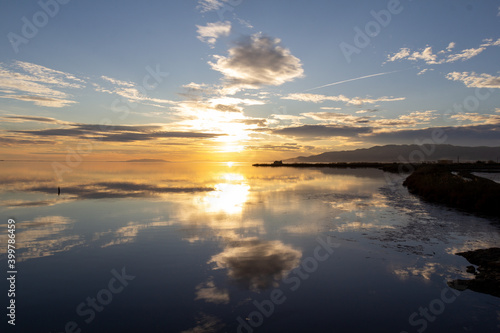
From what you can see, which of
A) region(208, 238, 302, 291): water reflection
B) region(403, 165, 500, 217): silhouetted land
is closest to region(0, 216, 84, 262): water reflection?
region(208, 238, 302, 291): water reflection

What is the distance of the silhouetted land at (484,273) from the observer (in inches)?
433

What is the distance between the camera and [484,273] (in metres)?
12.2

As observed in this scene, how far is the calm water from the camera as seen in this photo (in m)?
9.21

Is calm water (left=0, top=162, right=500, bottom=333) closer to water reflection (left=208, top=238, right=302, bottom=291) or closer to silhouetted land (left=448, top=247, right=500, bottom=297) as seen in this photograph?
water reflection (left=208, top=238, right=302, bottom=291)

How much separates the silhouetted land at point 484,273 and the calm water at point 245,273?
1.45ft

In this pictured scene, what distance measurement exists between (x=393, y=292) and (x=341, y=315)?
287 cm

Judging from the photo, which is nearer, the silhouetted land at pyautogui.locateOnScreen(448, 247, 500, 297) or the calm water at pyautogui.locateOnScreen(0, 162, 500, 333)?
the calm water at pyautogui.locateOnScreen(0, 162, 500, 333)

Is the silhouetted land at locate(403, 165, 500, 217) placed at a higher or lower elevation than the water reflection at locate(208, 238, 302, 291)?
higher

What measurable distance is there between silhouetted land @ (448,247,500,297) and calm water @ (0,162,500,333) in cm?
44

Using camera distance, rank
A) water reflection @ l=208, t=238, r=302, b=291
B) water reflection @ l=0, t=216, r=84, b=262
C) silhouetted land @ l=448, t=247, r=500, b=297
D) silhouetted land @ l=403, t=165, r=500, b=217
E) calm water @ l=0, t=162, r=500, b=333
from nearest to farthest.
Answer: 1. calm water @ l=0, t=162, r=500, b=333
2. silhouetted land @ l=448, t=247, r=500, b=297
3. water reflection @ l=208, t=238, r=302, b=291
4. water reflection @ l=0, t=216, r=84, b=262
5. silhouetted land @ l=403, t=165, r=500, b=217

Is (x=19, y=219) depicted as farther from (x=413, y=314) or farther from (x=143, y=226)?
(x=413, y=314)

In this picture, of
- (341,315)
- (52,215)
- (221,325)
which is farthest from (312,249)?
(52,215)

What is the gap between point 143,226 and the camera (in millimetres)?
21406

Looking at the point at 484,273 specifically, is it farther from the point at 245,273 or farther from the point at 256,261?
the point at 245,273
